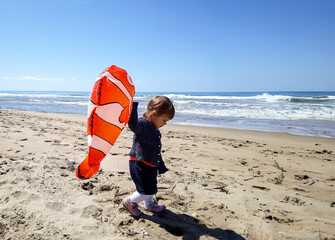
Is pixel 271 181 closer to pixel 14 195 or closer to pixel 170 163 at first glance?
pixel 170 163

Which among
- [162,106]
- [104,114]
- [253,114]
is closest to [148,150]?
[162,106]

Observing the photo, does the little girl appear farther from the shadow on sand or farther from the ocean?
the ocean

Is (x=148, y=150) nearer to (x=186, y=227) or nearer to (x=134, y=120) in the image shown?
(x=134, y=120)

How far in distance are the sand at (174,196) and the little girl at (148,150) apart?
0.93 feet

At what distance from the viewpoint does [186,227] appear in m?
2.29

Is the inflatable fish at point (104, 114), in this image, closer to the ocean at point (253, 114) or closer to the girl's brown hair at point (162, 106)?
the girl's brown hair at point (162, 106)

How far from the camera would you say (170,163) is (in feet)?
14.3

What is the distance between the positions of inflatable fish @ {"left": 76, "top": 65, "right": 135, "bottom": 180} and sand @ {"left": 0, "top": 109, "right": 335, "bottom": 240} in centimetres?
69

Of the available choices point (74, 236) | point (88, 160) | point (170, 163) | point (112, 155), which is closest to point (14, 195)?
point (74, 236)

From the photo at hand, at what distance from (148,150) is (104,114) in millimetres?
677

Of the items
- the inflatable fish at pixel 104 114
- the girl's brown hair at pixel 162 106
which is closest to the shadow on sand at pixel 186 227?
the inflatable fish at pixel 104 114


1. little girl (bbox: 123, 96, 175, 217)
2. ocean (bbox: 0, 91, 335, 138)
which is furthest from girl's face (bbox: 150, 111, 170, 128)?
ocean (bbox: 0, 91, 335, 138)

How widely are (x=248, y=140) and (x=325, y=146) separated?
6.85 ft

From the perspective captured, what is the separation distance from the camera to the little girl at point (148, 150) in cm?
230
